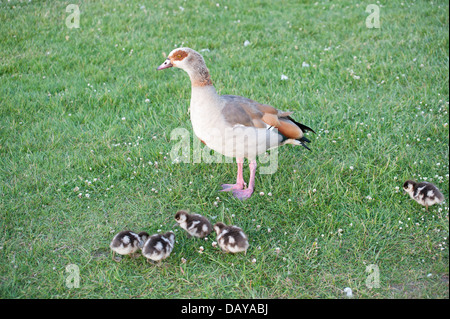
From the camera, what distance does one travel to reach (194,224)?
15.0 feet

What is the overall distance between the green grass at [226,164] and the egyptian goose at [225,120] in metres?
0.69

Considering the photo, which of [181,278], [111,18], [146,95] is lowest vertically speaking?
[181,278]

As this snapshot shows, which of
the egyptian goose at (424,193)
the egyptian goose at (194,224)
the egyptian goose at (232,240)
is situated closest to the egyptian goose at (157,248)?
the egyptian goose at (194,224)

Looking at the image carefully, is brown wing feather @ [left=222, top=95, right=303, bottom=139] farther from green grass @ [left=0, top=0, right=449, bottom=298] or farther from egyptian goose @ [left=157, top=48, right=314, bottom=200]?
green grass @ [left=0, top=0, right=449, bottom=298]

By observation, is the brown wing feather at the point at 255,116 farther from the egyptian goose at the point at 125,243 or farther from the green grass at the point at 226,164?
the egyptian goose at the point at 125,243

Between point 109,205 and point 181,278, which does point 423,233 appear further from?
point 109,205

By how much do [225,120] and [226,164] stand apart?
1.24 meters

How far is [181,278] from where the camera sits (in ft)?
13.8

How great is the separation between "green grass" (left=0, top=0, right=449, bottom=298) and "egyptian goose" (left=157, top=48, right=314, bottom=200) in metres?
0.69

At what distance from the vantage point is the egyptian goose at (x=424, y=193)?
4719 millimetres

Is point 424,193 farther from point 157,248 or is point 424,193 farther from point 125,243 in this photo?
point 125,243

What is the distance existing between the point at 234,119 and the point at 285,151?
58.8 inches

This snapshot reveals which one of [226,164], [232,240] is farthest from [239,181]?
[232,240]

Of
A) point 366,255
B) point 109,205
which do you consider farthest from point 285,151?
point 109,205
